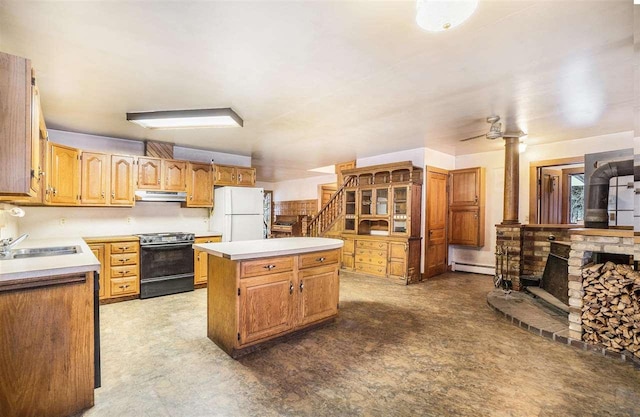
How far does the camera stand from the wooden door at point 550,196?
541cm

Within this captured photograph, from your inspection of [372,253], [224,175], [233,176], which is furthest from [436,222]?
[224,175]

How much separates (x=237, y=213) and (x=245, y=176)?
804 mm

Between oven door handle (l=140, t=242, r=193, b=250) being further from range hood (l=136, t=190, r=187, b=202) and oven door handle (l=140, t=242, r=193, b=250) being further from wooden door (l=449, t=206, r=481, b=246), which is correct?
wooden door (l=449, t=206, r=481, b=246)

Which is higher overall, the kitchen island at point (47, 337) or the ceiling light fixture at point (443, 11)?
Answer: the ceiling light fixture at point (443, 11)

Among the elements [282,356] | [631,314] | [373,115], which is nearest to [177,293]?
[282,356]

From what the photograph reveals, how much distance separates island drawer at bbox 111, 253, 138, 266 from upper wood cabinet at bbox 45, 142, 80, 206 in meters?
0.90

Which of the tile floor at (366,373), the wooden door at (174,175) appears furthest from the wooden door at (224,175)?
the tile floor at (366,373)

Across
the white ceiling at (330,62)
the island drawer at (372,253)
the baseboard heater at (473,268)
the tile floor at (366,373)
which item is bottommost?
the tile floor at (366,373)

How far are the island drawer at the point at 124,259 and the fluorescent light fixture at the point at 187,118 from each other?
1846 mm

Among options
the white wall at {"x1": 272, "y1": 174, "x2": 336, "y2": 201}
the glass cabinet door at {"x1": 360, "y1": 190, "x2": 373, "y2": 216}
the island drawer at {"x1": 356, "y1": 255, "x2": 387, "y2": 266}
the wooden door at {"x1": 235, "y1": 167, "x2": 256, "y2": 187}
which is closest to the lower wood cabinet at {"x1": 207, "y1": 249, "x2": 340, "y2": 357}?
the island drawer at {"x1": 356, "y1": 255, "x2": 387, "y2": 266}

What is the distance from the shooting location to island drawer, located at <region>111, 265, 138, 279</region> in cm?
420

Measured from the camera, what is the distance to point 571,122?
400 cm

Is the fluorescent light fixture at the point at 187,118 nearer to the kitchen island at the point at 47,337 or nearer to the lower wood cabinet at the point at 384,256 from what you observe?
the kitchen island at the point at 47,337

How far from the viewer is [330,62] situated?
2.44 metres
